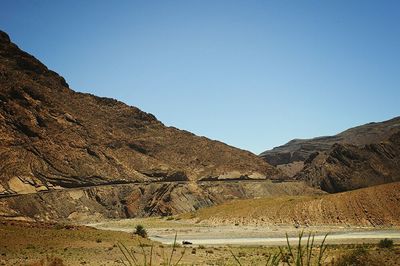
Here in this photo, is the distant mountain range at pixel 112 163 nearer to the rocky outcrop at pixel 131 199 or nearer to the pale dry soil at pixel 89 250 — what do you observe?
the rocky outcrop at pixel 131 199

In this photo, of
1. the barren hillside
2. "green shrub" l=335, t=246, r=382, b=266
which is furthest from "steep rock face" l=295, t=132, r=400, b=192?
"green shrub" l=335, t=246, r=382, b=266

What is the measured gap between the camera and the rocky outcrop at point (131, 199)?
80.8 m

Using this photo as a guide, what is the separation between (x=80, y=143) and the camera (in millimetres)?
106188

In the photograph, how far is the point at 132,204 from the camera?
95125mm

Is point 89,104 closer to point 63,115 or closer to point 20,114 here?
point 63,115

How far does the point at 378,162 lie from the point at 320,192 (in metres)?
19.1

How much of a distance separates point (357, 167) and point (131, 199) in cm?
6102

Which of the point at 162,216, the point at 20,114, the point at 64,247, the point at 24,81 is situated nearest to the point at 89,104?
the point at 24,81

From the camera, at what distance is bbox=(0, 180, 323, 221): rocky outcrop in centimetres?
8075

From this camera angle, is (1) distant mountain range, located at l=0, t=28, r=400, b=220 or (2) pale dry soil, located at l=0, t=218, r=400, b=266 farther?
(1) distant mountain range, located at l=0, t=28, r=400, b=220

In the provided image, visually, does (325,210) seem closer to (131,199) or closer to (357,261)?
(131,199)

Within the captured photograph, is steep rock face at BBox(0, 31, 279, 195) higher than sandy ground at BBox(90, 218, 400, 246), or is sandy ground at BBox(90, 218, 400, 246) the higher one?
steep rock face at BBox(0, 31, 279, 195)

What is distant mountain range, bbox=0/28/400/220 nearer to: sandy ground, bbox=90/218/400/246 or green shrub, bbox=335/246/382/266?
sandy ground, bbox=90/218/400/246

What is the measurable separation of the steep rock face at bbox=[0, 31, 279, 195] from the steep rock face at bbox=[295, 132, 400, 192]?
15048 mm
